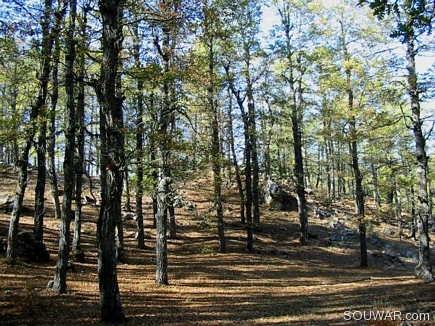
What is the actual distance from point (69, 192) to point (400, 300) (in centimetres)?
955

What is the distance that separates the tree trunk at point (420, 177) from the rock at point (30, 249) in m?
14.1

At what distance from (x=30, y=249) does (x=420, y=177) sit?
48.9 feet

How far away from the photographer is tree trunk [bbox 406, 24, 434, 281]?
13578mm

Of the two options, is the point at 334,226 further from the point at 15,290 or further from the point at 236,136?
the point at 15,290

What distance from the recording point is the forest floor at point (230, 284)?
8609 millimetres

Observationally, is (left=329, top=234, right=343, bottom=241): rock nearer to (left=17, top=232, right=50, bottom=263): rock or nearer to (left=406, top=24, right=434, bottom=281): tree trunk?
(left=406, top=24, right=434, bottom=281): tree trunk

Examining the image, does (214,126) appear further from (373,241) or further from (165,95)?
(373,241)

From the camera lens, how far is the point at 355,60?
20.2m

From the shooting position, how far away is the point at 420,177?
14164mm

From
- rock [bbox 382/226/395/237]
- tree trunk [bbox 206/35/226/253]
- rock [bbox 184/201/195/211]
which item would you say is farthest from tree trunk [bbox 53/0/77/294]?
rock [bbox 382/226/395/237]

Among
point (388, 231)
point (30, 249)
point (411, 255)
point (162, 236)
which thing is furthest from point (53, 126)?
point (388, 231)

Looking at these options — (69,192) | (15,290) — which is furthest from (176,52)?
(15,290)

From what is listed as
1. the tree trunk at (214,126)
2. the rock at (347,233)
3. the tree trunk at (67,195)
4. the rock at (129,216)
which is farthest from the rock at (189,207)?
the tree trunk at (67,195)

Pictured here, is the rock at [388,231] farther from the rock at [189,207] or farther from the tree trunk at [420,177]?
the tree trunk at [420,177]
